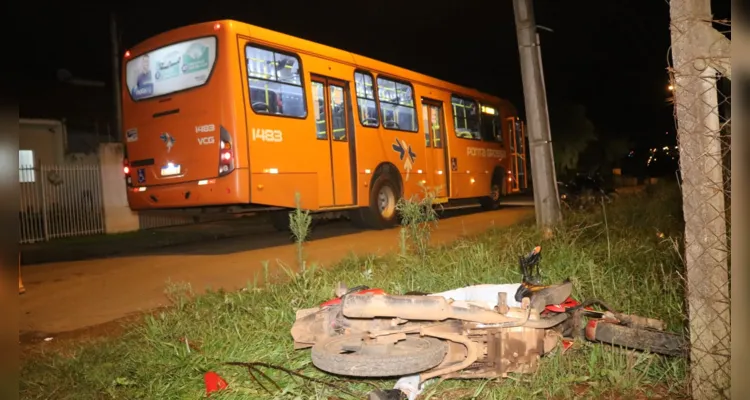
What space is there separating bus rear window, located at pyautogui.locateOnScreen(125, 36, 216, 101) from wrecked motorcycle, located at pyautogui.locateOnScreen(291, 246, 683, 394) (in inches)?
257

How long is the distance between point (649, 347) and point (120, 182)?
543 inches

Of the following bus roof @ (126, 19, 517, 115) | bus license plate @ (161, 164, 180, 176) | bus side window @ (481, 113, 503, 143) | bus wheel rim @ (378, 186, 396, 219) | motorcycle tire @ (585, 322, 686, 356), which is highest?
bus roof @ (126, 19, 517, 115)

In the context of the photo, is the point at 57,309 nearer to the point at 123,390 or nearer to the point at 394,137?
the point at 123,390

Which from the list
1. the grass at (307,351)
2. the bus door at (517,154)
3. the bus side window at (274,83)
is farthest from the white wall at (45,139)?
the grass at (307,351)

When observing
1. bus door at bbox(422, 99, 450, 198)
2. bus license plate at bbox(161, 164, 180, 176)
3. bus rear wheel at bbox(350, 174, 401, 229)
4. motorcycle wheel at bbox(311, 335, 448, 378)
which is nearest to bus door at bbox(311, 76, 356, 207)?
bus rear wheel at bbox(350, 174, 401, 229)

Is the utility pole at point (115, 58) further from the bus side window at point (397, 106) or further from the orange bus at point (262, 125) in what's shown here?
the bus side window at point (397, 106)

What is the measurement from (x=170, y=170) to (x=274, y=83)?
2307mm

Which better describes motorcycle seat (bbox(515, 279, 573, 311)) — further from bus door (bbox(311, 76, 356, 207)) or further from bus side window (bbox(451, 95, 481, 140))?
bus side window (bbox(451, 95, 481, 140))

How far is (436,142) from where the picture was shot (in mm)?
14242

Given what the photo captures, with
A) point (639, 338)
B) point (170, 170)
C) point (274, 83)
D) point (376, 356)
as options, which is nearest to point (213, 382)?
point (376, 356)

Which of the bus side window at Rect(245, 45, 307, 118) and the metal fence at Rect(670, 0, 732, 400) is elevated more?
the bus side window at Rect(245, 45, 307, 118)

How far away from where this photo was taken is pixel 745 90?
2639 mm

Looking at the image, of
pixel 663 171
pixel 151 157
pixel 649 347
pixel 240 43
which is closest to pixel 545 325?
pixel 649 347

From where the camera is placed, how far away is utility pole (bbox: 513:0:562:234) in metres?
8.11
